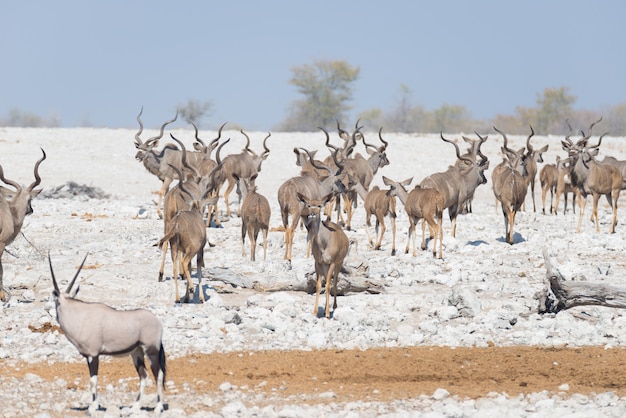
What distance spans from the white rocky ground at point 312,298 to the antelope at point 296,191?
54cm

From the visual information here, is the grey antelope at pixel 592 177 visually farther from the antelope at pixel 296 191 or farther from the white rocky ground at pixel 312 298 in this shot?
the antelope at pixel 296 191

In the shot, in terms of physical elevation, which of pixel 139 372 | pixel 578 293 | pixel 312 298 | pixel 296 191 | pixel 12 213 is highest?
pixel 296 191

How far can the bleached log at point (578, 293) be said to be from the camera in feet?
41.9

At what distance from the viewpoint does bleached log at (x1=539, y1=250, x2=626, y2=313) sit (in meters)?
12.8

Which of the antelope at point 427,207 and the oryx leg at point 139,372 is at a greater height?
the antelope at point 427,207

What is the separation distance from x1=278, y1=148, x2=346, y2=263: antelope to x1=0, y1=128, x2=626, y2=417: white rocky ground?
539 mm

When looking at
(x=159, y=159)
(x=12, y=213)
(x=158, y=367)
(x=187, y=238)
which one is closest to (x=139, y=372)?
(x=158, y=367)

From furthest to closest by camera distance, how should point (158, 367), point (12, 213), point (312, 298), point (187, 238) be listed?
point (312, 298) → point (12, 213) → point (187, 238) → point (158, 367)

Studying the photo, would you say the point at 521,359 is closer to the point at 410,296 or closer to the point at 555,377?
the point at 555,377

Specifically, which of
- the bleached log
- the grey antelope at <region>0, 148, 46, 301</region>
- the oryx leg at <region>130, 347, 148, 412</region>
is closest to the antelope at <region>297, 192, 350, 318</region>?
the bleached log

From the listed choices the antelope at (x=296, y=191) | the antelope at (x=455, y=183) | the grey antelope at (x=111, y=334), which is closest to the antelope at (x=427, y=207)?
the antelope at (x=455, y=183)

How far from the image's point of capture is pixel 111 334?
8.83m

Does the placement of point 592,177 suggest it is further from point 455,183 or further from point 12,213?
point 12,213

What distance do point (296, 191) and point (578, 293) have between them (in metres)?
7.06
